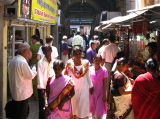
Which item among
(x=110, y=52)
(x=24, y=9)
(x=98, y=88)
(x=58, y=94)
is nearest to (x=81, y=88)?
(x=98, y=88)

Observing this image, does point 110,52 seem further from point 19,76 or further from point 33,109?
point 19,76

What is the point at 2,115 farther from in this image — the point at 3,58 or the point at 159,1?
the point at 159,1

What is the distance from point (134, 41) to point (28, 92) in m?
4.38

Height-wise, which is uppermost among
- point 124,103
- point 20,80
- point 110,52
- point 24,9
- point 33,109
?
point 24,9

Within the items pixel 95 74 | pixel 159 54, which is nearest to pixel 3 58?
pixel 95 74

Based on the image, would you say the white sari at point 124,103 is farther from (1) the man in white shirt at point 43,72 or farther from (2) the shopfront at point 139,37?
(2) the shopfront at point 139,37

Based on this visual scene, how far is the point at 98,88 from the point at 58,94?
1.40 metres

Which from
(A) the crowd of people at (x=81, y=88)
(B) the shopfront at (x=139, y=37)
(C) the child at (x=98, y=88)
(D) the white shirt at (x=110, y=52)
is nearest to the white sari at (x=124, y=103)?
(A) the crowd of people at (x=81, y=88)

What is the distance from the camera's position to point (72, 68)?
450 cm

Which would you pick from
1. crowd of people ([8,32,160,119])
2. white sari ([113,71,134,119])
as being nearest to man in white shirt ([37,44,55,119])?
crowd of people ([8,32,160,119])

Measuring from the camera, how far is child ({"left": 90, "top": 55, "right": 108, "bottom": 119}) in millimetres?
4852

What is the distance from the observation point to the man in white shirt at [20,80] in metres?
4.10

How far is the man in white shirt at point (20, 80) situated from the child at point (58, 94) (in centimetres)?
61

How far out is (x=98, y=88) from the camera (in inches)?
193
